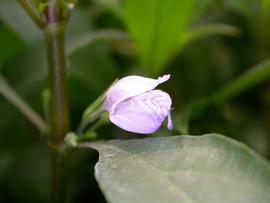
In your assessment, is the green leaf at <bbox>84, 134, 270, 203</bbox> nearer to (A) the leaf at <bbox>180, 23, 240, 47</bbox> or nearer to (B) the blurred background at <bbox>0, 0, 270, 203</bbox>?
(B) the blurred background at <bbox>0, 0, 270, 203</bbox>

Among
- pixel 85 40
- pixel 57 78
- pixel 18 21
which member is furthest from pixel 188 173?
pixel 18 21

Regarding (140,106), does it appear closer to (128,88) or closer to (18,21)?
(128,88)

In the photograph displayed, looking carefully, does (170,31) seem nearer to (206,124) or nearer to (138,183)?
(206,124)

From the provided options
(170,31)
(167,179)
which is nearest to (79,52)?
(170,31)

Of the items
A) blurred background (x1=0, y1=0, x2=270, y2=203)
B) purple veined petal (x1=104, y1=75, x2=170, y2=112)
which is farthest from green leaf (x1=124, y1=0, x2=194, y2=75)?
purple veined petal (x1=104, y1=75, x2=170, y2=112)

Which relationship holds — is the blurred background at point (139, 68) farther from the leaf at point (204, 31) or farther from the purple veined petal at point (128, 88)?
the purple veined petal at point (128, 88)
